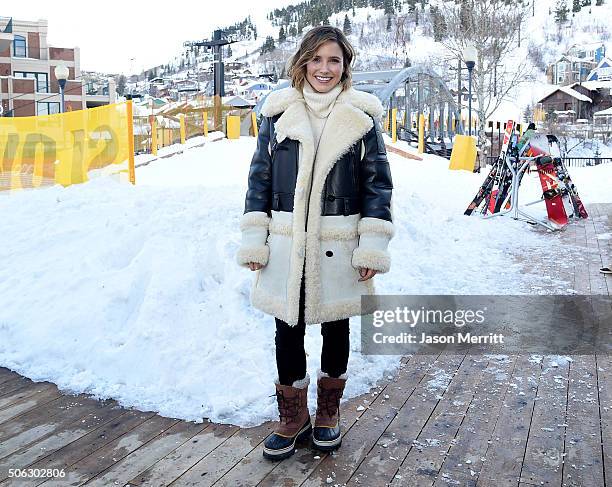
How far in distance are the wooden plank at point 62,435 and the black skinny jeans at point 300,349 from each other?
3.47ft

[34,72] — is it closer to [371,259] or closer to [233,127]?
[233,127]

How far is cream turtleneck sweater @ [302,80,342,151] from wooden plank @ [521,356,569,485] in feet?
5.69

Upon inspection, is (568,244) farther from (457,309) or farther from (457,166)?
(457,166)

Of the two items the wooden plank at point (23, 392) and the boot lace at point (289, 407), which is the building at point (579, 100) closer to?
the wooden plank at point (23, 392)

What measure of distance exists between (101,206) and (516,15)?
86.3ft

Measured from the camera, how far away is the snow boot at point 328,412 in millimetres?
2918

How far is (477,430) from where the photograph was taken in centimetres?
312

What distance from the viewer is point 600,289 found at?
5.99 m

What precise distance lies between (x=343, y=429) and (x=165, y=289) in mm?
2060

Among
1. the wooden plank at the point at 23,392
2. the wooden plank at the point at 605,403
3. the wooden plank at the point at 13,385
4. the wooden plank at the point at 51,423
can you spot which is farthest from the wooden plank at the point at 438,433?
the wooden plank at the point at 13,385

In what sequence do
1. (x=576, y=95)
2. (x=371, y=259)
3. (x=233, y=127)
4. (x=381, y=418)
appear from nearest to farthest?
1. (x=371, y=259)
2. (x=381, y=418)
3. (x=233, y=127)
4. (x=576, y=95)

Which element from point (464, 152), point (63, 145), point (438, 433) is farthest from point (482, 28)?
point (438, 433)

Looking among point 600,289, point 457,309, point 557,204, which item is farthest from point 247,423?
point 557,204

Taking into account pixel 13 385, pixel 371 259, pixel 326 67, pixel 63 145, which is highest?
pixel 326 67
